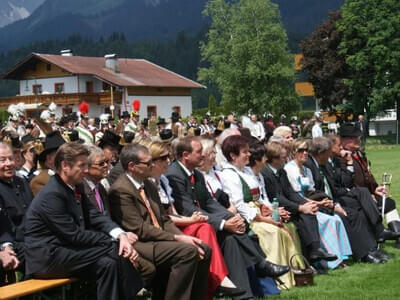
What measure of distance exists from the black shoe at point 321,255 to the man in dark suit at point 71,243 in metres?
2.86

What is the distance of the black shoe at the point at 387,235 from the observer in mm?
8539

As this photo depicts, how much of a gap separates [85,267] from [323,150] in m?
4.42

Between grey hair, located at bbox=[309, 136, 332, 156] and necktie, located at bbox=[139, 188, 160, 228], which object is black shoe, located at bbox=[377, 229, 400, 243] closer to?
grey hair, located at bbox=[309, 136, 332, 156]

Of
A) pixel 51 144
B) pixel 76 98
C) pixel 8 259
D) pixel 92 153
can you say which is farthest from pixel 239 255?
pixel 76 98

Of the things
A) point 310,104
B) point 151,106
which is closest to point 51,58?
point 151,106

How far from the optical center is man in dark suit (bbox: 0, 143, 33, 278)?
5344 mm

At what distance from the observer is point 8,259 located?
201 inches

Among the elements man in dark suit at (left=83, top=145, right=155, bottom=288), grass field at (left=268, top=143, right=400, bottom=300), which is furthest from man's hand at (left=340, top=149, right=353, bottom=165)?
man in dark suit at (left=83, top=145, right=155, bottom=288)

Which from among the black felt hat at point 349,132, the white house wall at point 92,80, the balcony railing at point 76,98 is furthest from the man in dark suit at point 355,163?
the white house wall at point 92,80

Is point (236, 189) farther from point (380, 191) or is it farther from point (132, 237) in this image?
point (380, 191)

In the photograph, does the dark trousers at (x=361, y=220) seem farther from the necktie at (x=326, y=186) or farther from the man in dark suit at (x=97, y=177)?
the man in dark suit at (x=97, y=177)

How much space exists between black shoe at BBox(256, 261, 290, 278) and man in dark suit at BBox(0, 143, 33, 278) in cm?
228

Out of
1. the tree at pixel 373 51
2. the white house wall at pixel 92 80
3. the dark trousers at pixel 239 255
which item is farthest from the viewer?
the white house wall at pixel 92 80

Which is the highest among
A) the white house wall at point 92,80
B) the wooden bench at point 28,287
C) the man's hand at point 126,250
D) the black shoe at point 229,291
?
the white house wall at point 92,80
